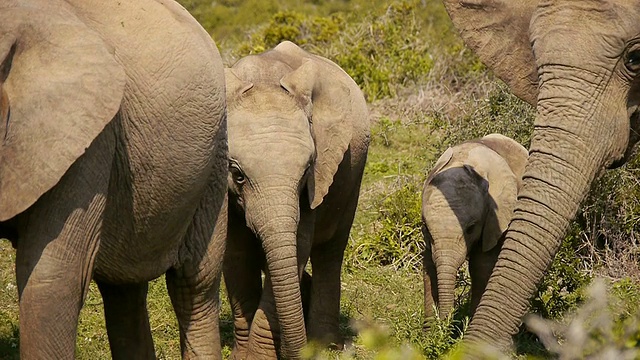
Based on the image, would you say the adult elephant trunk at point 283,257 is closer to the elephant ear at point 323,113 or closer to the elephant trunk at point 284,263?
the elephant trunk at point 284,263

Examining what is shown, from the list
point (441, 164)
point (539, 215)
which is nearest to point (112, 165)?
point (539, 215)

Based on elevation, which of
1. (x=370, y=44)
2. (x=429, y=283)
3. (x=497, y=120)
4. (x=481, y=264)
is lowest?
(x=370, y=44)

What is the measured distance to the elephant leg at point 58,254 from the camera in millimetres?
3908

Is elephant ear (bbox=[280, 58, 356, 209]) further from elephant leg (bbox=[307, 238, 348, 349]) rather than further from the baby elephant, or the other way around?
elephant leg (bbox=[307, 238, 348, 349])

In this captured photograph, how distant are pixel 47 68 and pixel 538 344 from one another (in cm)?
386

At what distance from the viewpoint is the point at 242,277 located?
666cm

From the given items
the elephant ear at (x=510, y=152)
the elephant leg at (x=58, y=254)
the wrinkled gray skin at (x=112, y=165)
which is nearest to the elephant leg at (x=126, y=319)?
the wrinkled gray skin at (x=112, y=165)

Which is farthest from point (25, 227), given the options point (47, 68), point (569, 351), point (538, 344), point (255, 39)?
point (255, 39)

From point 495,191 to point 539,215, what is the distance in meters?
2.57

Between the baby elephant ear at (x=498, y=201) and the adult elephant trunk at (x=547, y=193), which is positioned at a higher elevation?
the adult elephant trunk at (x=547, y=193)

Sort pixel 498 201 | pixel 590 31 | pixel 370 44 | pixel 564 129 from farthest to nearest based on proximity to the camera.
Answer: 1. pixel 370 44
2. pixel 498 201
3. pixel 590 31
4. pixel 564 129

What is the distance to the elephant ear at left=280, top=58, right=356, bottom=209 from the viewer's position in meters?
6.41

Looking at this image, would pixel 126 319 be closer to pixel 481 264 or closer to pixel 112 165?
pixel 112 165

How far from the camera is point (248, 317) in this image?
6703 mm
